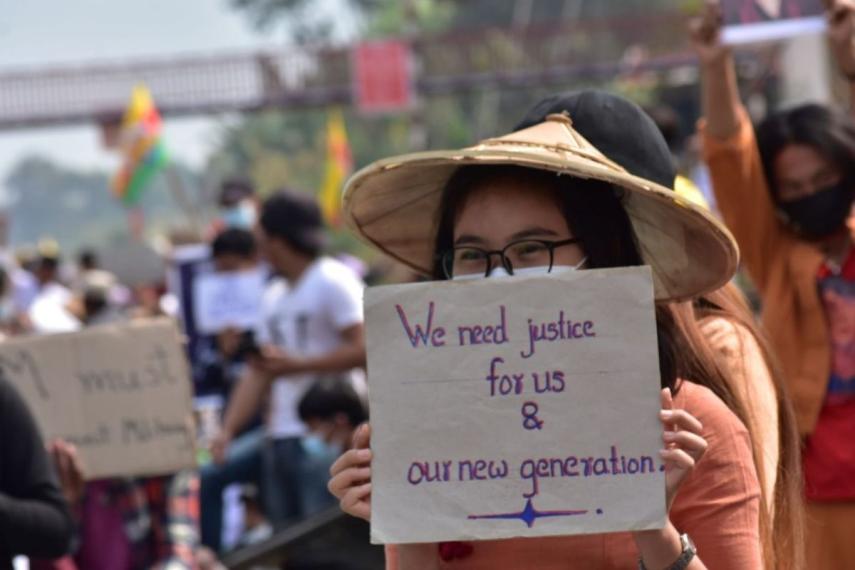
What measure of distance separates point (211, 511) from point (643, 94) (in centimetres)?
3422

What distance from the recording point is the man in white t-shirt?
7801 mm

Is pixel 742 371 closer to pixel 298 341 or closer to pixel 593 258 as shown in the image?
pixel 593 258

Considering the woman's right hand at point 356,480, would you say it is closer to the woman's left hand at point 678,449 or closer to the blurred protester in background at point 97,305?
the woman's left hand at point 678,449

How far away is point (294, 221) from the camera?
8008mm

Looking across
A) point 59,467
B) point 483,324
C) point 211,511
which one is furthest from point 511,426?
point 211,511

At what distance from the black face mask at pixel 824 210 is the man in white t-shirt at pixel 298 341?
2921 mm

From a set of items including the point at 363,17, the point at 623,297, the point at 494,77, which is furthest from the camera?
the point at 363,17

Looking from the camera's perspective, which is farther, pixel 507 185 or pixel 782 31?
pixel 782 31

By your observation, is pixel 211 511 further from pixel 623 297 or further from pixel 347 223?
pixel 623 297

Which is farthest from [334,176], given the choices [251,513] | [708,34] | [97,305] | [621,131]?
[621,131]

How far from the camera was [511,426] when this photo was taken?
2697 millimetres

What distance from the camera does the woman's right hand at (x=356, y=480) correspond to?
276cm

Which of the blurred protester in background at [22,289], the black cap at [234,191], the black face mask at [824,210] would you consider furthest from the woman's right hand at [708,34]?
the blurred protester in background at [22,289]

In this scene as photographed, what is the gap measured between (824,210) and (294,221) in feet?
10.9
